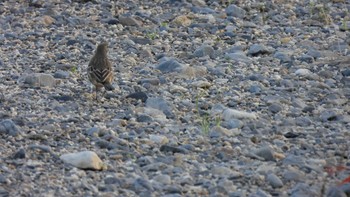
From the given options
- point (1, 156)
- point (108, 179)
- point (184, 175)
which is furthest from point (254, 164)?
point (1, 156)

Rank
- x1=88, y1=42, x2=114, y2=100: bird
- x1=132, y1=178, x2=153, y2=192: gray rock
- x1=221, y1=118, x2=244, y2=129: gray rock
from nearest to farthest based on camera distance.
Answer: x1=132, y1=178, x2=153, y2=192: gray rock < x1=221, y1=118, x2=244, y2=129: gray rock < x1=88, y1=42, x2=114, y2=100: bird

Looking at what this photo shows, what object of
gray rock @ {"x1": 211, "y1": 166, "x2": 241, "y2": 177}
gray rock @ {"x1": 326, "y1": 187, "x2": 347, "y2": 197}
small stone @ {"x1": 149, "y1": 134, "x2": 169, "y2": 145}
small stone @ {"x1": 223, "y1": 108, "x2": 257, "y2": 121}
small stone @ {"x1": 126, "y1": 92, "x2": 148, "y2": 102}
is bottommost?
small stone @ {"x1": 126, "y1": 92, "x2": 148, "y2": 102}

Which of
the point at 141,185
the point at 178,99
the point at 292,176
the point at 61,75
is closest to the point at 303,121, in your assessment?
the point at 178,99

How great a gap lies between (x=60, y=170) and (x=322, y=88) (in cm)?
402

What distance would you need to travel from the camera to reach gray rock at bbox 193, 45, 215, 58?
40.3 feet

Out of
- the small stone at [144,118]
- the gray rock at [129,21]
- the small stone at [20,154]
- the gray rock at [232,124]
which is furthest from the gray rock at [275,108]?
the gray rock at [129,21]

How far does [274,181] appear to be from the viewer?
7762 mm

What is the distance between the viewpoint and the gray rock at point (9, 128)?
349 inches

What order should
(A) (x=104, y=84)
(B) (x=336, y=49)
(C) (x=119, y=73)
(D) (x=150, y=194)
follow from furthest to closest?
1. (B) (x=336, y=49)
2. (C) (x=119, y=73)
3. (A) (x=104, y=84)
4. (D) (x=150, y=194)

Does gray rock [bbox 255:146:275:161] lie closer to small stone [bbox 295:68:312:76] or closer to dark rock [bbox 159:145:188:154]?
dark rock [bbox 159:145:188:154]

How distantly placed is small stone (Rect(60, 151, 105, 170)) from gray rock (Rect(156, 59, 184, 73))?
3493mm

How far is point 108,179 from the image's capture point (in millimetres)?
7766

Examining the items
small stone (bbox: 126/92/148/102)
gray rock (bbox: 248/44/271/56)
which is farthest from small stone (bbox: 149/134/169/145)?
gray rock (bbox: 248/44/271/56)

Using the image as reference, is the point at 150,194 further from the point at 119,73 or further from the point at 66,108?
the point at 119,73
